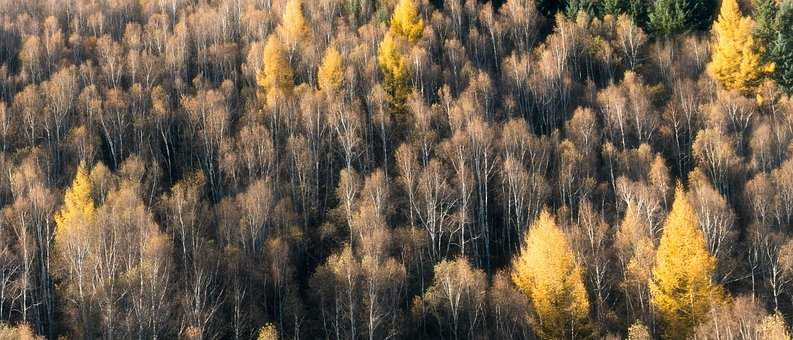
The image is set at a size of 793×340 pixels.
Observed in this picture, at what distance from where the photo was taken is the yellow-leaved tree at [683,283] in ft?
128

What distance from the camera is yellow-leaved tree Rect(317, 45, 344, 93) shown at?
64.9 meters

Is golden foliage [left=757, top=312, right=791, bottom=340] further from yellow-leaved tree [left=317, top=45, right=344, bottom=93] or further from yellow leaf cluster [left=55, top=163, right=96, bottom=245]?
yellow-leaved tree [left=317, top=45, right=344, bottom=93]

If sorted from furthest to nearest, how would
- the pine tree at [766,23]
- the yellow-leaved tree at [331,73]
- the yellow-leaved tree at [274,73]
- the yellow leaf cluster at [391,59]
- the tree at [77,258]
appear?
the yellow leaf cluster at [391,59] → the yellow-leaved tree at [274,73] → the yellow-leaved tree at [331,73] → the pine tree at [766,23] → the tree at [77,258]

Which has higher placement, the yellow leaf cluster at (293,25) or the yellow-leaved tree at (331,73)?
the yellow leaf cluster at (293,25)

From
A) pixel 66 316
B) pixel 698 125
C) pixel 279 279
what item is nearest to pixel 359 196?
pixel 279 279

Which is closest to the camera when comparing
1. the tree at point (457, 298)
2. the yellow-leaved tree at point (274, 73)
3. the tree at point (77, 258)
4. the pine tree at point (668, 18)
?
the tree at point (77, 258)

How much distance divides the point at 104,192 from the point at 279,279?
599 inches

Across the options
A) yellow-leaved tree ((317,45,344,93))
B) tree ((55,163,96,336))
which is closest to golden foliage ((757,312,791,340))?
tree ((55,163,96,336))

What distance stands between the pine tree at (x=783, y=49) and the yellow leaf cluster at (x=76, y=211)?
56.0 metres

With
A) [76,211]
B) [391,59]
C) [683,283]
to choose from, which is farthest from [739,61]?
[76,211]

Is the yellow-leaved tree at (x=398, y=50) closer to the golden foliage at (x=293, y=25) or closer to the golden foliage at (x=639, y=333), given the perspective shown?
the golden foliage at (x=293, y=25)

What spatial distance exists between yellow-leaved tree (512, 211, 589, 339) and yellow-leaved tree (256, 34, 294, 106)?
31687 mm

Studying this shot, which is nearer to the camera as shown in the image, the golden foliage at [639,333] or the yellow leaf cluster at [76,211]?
the golden foliage at [639,333]

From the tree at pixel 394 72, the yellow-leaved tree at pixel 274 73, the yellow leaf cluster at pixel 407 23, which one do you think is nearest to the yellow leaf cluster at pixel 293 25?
the yellow-leaved tree at pixel 274 73
